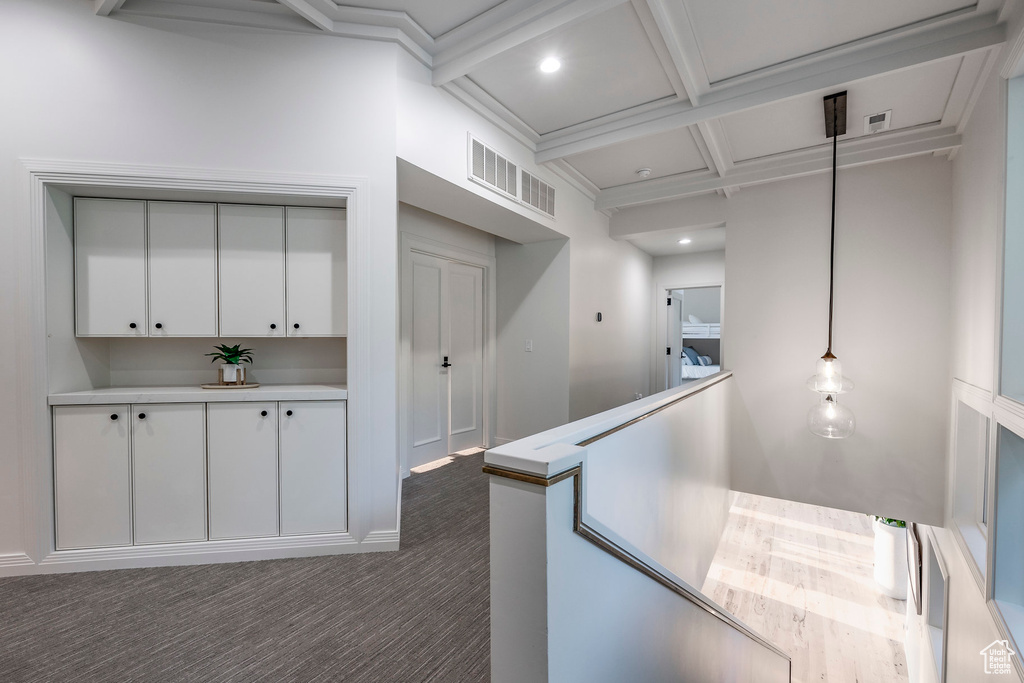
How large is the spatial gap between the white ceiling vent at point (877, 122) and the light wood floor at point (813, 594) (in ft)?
11.4

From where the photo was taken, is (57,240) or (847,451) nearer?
(57,240)

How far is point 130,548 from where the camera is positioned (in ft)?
7.50

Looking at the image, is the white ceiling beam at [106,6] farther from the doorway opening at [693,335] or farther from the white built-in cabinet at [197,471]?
the doorway opening at [693,335]

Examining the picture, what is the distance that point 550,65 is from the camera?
265 centimetres

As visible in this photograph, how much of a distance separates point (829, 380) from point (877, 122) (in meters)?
1.92

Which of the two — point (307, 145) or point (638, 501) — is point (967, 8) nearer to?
point (638, 501)

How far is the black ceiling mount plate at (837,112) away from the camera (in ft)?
9.52

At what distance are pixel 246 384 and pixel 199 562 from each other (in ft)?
3.19

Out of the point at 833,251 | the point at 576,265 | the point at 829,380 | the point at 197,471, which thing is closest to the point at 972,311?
the point at 829,380

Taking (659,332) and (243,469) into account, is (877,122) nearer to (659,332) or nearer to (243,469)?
(659,332)

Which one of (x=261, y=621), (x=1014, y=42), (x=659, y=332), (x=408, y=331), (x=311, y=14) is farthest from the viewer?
(x=659, y=332)

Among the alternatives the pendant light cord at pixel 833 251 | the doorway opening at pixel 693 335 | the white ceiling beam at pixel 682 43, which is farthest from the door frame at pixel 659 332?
the white ceiling beam at pixel 682 43

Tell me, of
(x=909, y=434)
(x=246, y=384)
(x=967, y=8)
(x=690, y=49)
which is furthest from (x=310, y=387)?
(x=909, y=434)

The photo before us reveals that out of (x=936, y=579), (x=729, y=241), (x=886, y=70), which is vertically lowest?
(x=936, y=579)
